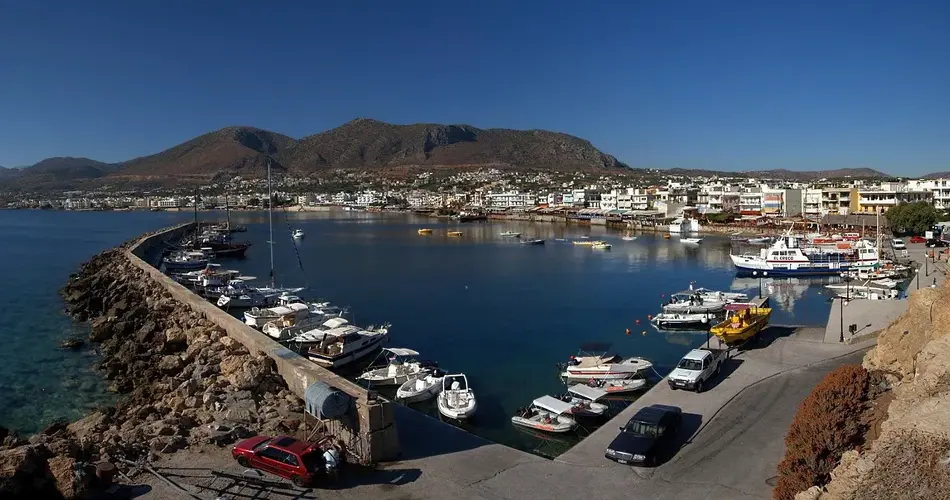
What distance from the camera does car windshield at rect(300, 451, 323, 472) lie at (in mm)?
8258

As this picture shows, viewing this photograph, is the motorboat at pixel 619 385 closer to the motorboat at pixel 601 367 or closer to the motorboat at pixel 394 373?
the motorboat at pixel 601 367

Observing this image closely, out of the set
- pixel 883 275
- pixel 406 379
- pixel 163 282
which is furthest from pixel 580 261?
pixel 406 379

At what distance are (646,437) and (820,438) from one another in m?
3.20

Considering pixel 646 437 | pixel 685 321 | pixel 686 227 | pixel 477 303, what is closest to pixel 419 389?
pixel 646 437

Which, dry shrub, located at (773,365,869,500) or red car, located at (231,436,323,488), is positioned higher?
dry shrub, located at (773,365,869,500)

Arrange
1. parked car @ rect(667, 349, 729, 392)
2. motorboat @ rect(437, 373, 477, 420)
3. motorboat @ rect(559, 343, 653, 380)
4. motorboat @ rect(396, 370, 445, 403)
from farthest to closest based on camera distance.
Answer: motorboat @ rect(559, 343, 653, 380), motorboat @ rect(396, 370, 445, 403), motorboat @ rect(437, 373, 477, 420), parked car @ rect(667, 349, 729, 392)

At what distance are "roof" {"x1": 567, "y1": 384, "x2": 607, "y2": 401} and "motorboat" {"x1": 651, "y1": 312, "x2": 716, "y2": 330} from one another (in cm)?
933

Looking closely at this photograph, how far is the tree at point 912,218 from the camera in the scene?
1997 inches

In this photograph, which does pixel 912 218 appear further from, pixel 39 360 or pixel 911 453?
pixel 39 360

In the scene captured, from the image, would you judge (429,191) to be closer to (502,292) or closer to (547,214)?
(547,214)

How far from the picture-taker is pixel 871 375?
28.4 ft

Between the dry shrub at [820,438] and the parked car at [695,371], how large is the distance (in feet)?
16.7

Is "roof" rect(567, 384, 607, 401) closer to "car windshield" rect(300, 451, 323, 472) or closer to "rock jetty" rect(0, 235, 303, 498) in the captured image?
"rock jetty" rect(0, 235, 303, 498)

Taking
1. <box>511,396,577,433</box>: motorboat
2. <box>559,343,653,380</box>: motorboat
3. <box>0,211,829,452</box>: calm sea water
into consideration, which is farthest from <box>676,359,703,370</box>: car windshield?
<box>0,211,829,452</box>: calm sea water
